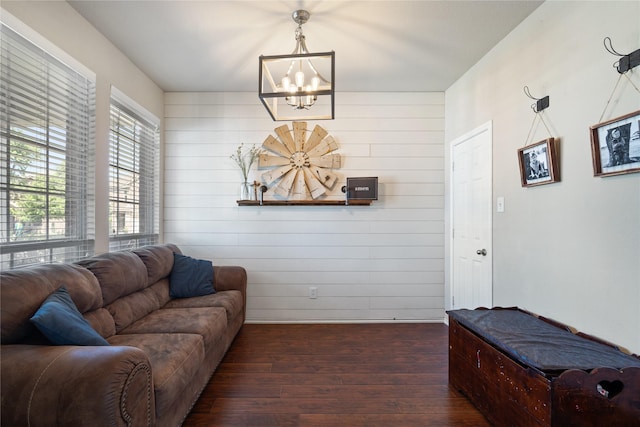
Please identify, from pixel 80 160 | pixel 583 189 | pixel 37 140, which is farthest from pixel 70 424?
pixel 583 189

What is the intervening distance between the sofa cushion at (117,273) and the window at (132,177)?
0.54m

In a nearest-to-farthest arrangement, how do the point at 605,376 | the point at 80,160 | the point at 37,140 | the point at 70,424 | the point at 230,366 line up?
the point at 70,424, the point at 605,376, the point at 37,140, the point at 80,160, the point at 230,366

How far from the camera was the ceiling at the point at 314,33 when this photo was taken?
2.23 metres

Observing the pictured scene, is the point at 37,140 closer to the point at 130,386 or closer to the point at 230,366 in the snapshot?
the point at 130,386

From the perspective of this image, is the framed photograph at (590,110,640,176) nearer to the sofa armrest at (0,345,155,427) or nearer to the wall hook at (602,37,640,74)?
the wall hook at (602,37,640,74)

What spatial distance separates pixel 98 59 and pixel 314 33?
5.90 ft

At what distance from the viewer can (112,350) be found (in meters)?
1.32

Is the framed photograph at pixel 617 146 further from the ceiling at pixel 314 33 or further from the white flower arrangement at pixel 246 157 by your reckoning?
the white flower arrangement at pixel 246 157

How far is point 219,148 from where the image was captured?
370 centimetres

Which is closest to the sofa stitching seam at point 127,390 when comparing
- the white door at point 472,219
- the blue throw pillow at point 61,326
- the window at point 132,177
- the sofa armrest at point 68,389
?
the sofa armrest at point 68,389

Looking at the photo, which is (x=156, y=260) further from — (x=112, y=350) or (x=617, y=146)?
(x=617, y=146)

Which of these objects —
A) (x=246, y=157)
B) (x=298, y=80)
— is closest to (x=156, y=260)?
(x=246, y=157)

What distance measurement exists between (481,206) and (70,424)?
124 inches

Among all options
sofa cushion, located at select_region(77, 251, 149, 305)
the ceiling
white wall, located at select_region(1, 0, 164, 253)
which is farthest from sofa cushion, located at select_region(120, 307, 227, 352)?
the ceiling
